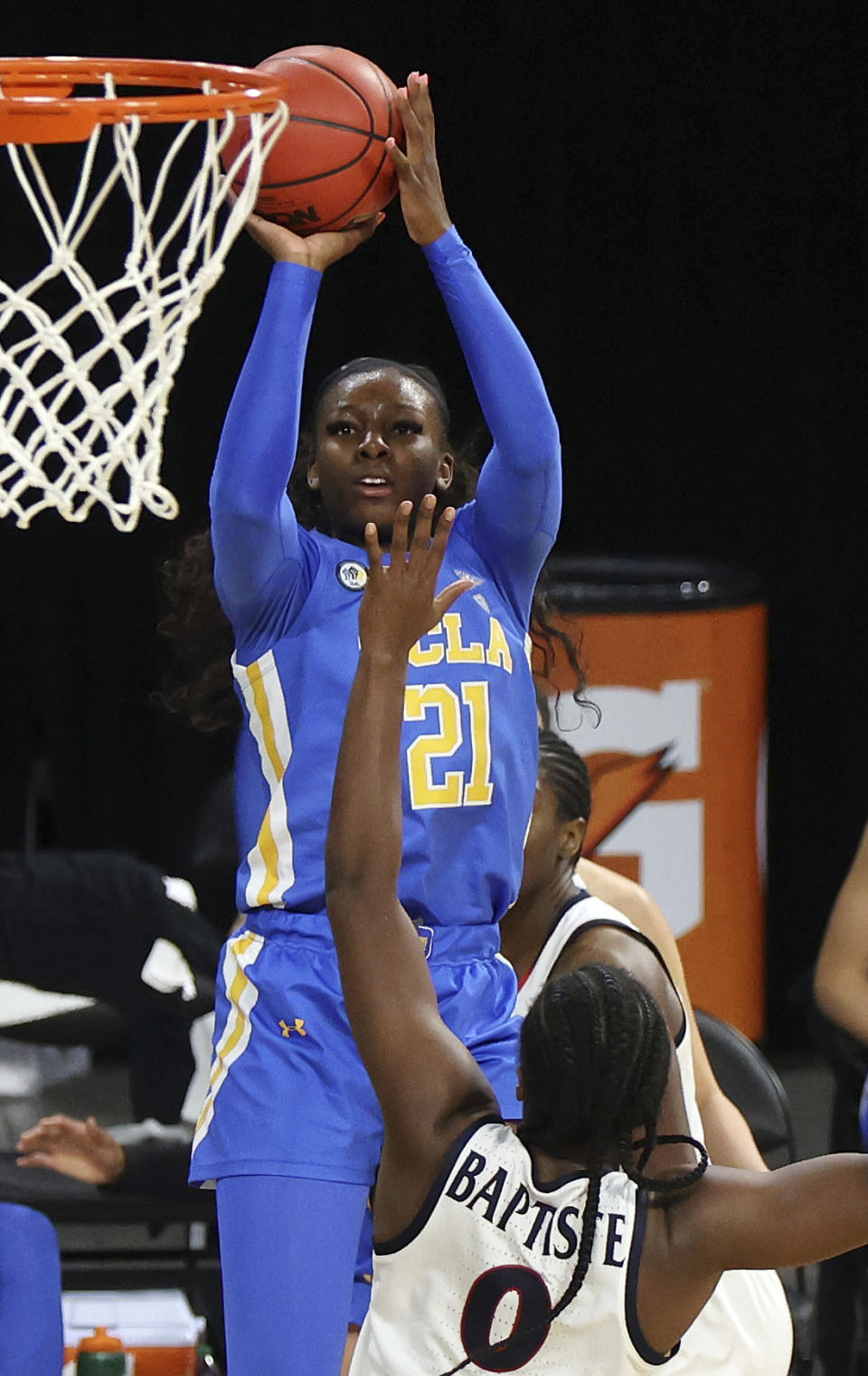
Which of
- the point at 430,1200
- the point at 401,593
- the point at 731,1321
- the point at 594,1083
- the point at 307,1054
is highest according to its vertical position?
the point at 401,593

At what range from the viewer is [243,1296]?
278 cm

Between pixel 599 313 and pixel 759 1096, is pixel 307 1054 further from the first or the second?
pixel 599 313

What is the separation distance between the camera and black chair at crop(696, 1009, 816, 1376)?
3967 mm

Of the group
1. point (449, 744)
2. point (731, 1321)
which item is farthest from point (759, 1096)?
point (449, 744)

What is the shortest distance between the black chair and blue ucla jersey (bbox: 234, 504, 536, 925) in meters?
1.21

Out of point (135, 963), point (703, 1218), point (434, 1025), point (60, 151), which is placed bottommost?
point (135, 963)

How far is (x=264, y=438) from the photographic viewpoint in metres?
2.83

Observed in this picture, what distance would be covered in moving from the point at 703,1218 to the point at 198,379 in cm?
518

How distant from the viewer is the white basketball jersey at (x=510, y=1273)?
2.12m

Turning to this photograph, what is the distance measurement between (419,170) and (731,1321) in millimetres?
1636

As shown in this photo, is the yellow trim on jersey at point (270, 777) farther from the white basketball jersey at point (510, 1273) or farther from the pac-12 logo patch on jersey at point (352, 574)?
the white basketball jersey at point (510, 1273)

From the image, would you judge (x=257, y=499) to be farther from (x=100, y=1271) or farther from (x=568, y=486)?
(x=568, y=486)

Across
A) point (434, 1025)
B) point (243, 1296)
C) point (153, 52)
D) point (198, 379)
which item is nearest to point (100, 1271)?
point (243, 1296)

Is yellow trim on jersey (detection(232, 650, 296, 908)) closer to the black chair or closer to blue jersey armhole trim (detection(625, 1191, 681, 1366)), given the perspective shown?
blue jersey armhole trim (detection(625, 1191, 681, 1366))
